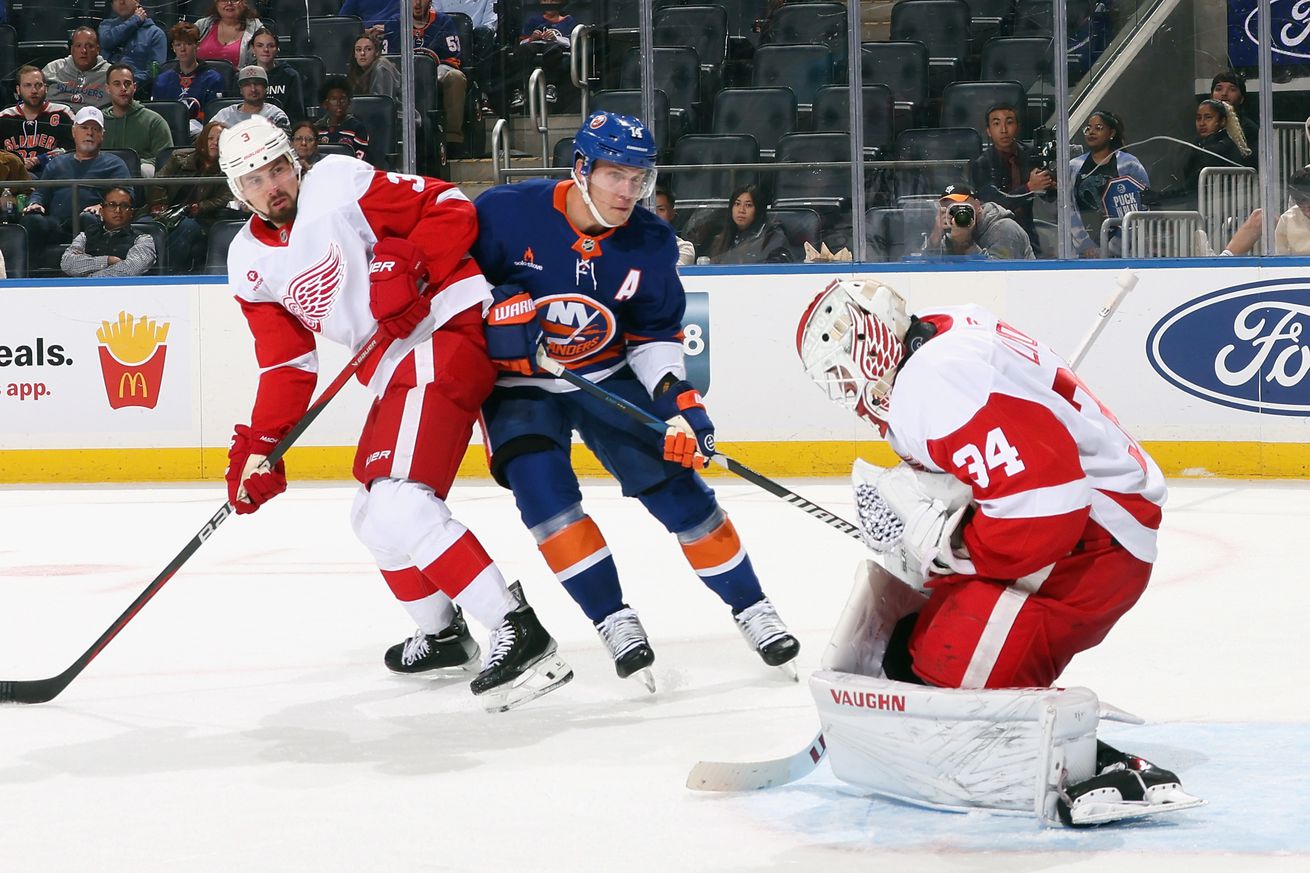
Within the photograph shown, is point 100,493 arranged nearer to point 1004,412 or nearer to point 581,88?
point 581,88

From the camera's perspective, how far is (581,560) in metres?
3.13

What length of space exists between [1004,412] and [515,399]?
52.3 inches

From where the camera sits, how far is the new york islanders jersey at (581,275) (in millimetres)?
3193

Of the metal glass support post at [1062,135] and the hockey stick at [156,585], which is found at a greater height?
the metal glass support post at [1062,135]

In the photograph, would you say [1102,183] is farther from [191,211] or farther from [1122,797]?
[1122,797]

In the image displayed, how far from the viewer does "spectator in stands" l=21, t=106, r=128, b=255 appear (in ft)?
22.4

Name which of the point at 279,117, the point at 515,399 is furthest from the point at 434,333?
the point at 279,117

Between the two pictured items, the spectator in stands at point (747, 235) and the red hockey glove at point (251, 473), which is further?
the spectator in stands at point (747, 235)

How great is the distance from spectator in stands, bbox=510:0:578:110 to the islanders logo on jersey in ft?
12.5

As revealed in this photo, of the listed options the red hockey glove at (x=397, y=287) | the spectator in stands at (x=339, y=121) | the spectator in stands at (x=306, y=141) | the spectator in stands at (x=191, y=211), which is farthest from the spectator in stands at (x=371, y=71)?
the red hockey glove at (x=397, y=287)

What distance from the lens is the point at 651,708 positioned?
3.02 metres

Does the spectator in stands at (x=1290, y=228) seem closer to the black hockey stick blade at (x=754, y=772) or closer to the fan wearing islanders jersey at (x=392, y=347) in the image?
the fan wearing islanders jersey at (x=392, y=347)

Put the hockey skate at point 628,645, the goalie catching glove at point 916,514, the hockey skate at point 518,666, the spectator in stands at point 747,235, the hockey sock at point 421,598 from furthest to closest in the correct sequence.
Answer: the spectator in stands at point 747,235, the hockey sock at point 421,598, the hockey skate at point 628,645, the hockey skate at point 518,666, the goalie catching glove at point 916,514

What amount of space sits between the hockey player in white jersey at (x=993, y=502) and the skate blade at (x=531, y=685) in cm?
81
